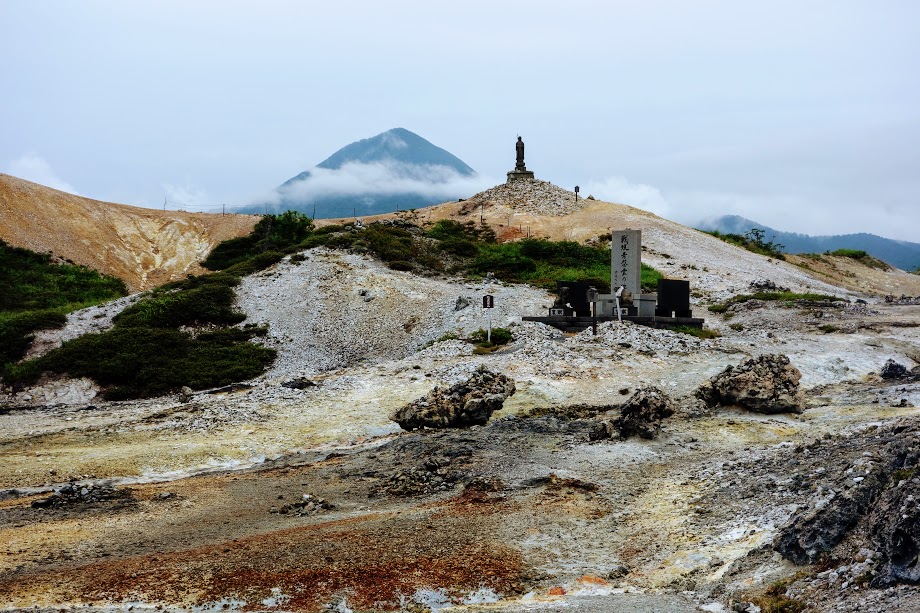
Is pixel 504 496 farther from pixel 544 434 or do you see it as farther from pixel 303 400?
pixel 303 400

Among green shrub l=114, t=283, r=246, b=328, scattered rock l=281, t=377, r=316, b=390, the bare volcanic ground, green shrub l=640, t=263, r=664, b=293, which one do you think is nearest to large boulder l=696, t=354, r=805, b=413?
scattered rock l=281, t=377, r=316, b=390

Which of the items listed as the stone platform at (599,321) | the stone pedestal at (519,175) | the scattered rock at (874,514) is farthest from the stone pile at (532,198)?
the scattered rock at (874,514)

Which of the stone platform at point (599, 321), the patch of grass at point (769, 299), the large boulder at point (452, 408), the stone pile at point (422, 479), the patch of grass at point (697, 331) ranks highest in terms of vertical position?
the patch of grass at point (769, 299)

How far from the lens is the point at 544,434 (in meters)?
20.4

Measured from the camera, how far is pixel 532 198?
74.8 meters

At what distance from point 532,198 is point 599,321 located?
1591 inches

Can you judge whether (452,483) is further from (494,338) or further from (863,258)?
(863,258)

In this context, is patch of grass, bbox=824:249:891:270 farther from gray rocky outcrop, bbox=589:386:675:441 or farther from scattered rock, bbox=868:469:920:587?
scattered rock, bbox=868:469:920:587

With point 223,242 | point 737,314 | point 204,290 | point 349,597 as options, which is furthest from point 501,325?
point 223,242

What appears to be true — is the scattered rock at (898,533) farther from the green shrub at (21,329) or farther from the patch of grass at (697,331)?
the green shrub at (21,329)

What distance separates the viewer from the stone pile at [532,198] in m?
72.5

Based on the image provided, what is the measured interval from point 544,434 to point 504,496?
5096mm

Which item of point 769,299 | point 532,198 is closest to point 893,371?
point 769,299

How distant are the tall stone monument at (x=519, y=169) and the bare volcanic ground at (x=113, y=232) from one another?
90.7ft
